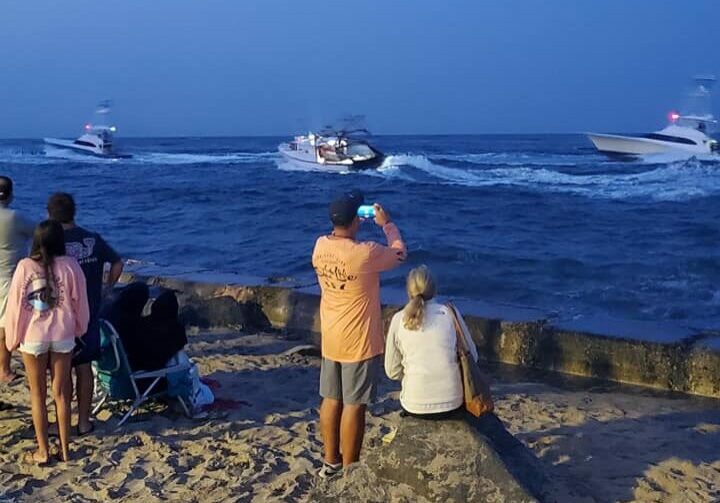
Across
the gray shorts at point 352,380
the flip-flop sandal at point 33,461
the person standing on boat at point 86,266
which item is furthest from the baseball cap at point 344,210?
the flip-flop sandal at point 33,461

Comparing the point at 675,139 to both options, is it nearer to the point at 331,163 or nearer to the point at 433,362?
the point at 331,163

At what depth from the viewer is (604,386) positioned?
7.79 metres

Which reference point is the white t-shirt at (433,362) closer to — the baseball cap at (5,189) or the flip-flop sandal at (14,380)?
the baseball cap at (5,189)

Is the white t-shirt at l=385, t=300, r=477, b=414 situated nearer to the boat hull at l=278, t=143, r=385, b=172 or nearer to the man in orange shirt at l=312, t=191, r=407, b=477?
the man in orange shirt at l=312, t=191, r=407, b=477

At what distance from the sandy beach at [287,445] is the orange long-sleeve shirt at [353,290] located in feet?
1.82

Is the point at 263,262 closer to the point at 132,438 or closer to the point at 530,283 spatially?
the point at 530,283

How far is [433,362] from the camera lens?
162 inches

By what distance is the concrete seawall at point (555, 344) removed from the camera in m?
7.64

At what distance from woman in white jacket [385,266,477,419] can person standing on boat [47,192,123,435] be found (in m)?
2.22

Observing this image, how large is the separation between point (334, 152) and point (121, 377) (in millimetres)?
41112

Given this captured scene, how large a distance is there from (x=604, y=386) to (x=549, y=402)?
3.73 feet

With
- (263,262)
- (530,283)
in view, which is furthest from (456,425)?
(263,262)

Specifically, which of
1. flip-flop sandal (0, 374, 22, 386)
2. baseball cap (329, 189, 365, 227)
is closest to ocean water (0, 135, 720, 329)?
flip-flop sandal (0, 374, 22, 386)

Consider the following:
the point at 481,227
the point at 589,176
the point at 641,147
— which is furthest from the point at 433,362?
the point at 641,147
